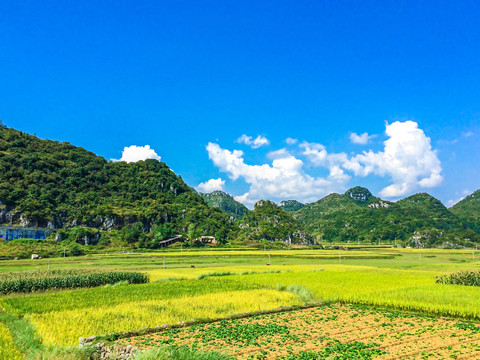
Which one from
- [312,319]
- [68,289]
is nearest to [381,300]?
[312,319]

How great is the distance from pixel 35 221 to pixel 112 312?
80978 mm

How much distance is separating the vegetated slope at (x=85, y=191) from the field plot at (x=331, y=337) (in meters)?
85.5

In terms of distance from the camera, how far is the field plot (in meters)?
9.84

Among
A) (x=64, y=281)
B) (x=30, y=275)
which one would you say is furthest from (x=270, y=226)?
(x=64, y=281)

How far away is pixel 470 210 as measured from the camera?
550ft

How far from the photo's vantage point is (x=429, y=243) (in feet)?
375

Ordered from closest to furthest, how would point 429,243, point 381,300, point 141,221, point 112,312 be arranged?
point 112,312, point 381,300, point 141,221, point 429,243

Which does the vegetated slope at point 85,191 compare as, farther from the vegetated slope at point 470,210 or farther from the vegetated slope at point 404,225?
the vegetated slope at point 470,210

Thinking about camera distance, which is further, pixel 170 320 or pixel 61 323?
pixel 170 320

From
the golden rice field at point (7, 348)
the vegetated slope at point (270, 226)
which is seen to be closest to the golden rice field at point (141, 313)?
the golden rice field at point (7, 348)

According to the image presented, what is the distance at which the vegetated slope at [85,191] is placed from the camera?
8619 centimetres

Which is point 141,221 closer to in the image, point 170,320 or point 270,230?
point 270,230

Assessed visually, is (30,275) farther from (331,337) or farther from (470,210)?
(470,210)

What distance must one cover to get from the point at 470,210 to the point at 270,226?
11780cm
